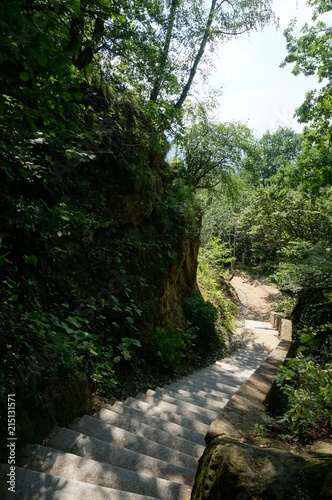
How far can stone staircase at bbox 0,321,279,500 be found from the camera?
6.91ft

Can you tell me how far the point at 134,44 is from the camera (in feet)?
18.2

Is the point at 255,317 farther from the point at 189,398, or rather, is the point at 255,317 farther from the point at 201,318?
the point at 189,398

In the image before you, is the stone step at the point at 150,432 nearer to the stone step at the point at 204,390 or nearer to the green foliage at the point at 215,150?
the stone step at the point at 204,390

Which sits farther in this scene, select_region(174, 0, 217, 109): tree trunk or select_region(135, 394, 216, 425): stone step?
select_region(174, 0, 217, 109): tree trunk

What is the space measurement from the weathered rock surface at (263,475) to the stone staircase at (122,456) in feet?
2.25

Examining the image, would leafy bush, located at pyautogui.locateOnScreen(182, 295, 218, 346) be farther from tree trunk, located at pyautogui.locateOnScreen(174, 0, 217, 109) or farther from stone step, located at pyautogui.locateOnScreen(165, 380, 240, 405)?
tree trunk, located at pyautogui.locateOnScreen(174, 0, 217, 109)

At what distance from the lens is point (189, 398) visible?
5023 mm

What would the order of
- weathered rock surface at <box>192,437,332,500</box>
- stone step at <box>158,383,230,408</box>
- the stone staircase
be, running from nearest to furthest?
weathered rock surface at <box>192,437,332,500</box> → the stone staircase → stone step at <box>158,383,230,408</box>

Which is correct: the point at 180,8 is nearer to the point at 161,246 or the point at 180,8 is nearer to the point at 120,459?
the point at 161,246

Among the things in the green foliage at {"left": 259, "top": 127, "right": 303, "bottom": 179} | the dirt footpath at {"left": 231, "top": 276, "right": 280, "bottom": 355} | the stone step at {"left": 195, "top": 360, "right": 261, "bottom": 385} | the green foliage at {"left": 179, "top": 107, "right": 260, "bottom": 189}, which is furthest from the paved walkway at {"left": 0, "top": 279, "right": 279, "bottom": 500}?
the green foliage at {"left": 259, "top": 127, "right": 303, "bottom": 179}

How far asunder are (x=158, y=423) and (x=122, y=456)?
0.96 metres

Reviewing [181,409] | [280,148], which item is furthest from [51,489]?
[280,148]

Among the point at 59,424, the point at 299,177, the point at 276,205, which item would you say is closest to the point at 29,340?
the point at 59,424

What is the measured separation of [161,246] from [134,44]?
4.33 m
